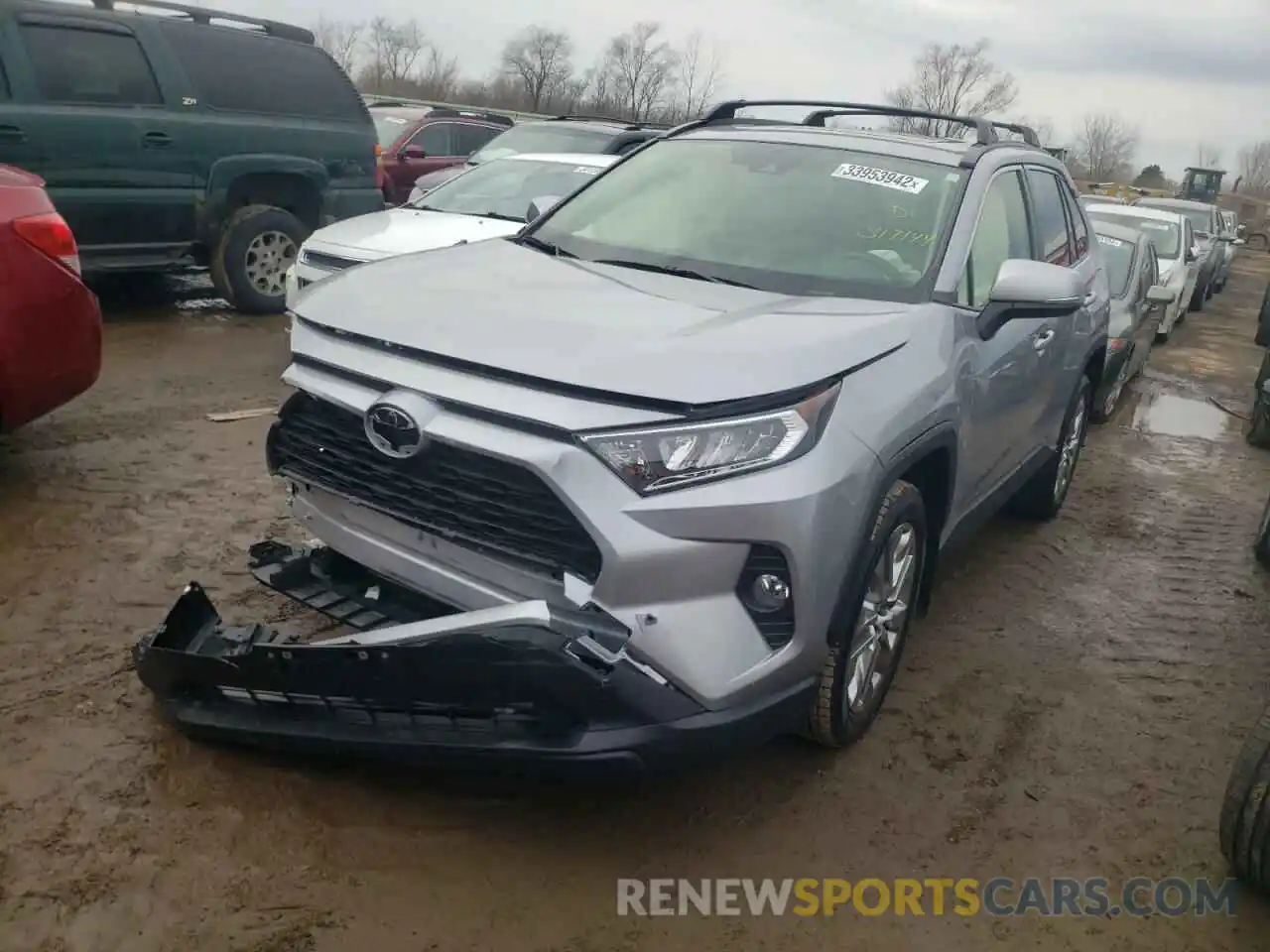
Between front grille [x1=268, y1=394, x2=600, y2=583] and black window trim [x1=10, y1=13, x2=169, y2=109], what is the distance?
5497mm

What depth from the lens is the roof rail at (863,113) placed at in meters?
4.30

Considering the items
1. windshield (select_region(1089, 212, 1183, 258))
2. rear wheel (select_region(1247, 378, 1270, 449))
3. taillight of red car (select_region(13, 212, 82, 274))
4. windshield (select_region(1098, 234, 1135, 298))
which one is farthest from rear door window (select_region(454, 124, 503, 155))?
taillight of red car (select_region(13, 212, 82, 274))

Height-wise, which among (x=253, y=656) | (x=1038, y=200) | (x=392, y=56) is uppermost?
(x=392, y=56)

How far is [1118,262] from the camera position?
8664 millimetres

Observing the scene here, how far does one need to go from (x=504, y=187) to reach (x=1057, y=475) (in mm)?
4515

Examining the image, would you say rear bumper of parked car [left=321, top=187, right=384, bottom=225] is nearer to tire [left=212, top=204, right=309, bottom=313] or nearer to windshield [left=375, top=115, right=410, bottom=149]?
tire [left=212, top=204, right=309, bottom=313]

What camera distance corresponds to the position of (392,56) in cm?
6619

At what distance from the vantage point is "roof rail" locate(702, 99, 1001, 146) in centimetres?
430

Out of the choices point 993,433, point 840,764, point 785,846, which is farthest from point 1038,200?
point 785,846

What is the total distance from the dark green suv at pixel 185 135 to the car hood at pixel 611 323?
4993 millimetres

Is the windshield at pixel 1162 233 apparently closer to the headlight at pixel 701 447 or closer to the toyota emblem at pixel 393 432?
the headlight at pixel 701 447

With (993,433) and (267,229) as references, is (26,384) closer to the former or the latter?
(993,433)

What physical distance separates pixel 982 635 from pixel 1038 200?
6.26 feet

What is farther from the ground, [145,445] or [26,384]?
[26,384]
